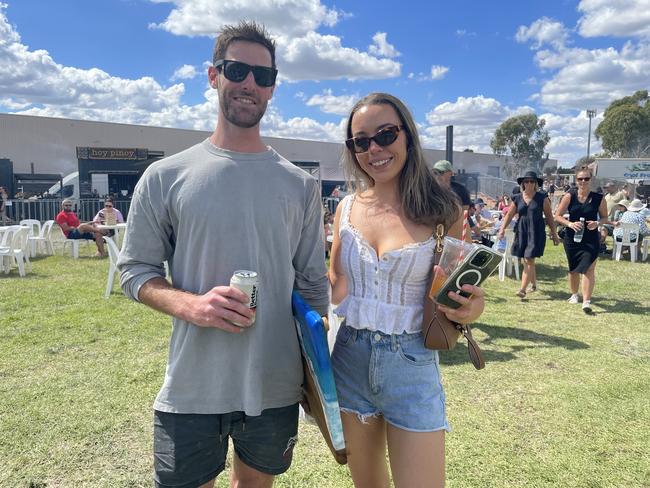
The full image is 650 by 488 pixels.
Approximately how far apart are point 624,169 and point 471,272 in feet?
116

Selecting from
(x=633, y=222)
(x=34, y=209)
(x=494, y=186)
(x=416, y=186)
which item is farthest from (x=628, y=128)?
(x=416, y=186)

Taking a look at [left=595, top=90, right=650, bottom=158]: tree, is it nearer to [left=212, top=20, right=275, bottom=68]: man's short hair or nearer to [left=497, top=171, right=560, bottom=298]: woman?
[left=497, top=171, right=560, bottom=298]: woman

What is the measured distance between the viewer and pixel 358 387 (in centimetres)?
180

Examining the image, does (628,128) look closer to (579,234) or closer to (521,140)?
(521,140)

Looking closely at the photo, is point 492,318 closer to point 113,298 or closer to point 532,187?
point 532,187

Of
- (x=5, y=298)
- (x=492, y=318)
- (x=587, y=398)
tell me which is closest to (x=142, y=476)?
(x=587, y=398)

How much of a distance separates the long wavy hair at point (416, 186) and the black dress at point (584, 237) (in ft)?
17.0

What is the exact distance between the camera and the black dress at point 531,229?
7047 millimetres

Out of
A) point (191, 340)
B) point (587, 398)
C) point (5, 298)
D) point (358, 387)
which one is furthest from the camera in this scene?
point (5, 298)

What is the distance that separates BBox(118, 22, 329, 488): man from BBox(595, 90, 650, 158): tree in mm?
52011

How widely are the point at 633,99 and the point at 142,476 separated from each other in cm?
5635

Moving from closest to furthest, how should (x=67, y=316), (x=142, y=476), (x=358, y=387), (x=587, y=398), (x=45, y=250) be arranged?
(x=358, y=387)
(x=142, y=476)
(x=587, y=398)
(x=67, y=316)
(x=45, y=250)

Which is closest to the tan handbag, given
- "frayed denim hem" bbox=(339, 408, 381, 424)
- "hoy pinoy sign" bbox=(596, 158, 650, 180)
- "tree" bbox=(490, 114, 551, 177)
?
"frayed denim hem" bbox=(339, 408, 381, 424)

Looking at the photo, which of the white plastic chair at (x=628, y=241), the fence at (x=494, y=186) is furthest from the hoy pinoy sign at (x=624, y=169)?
the white plastic chair at (x=628, y=241)
